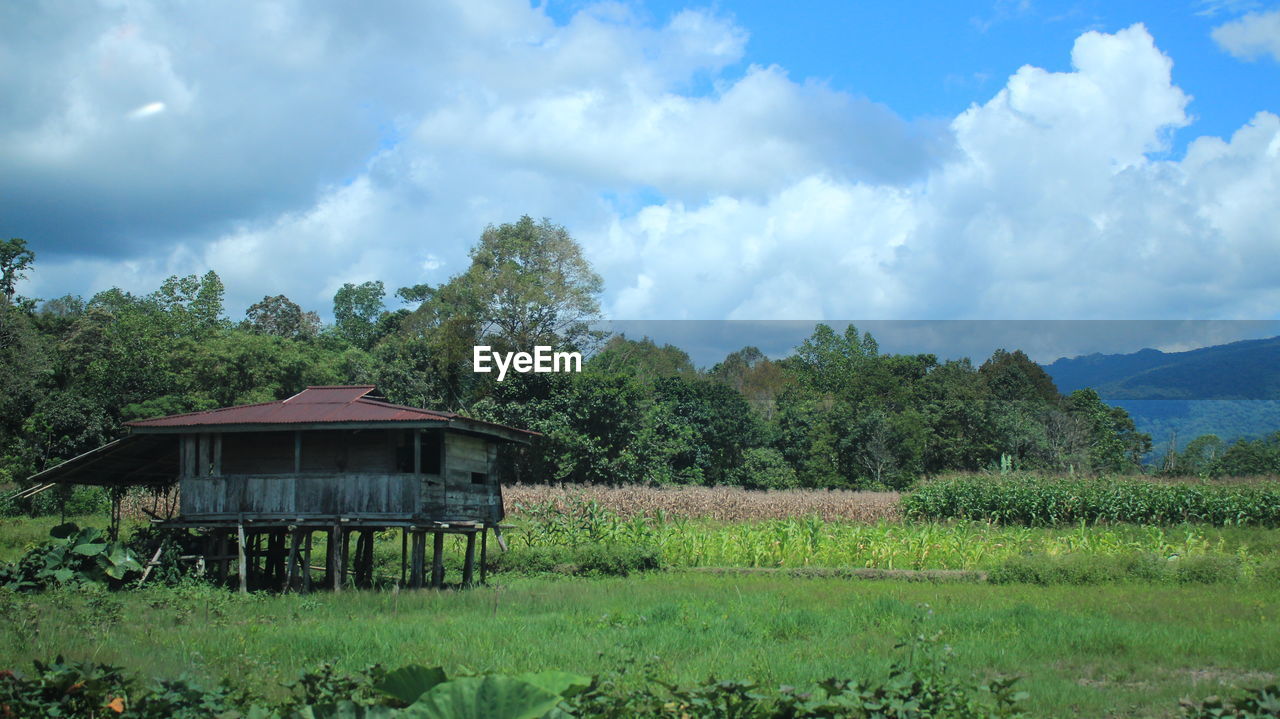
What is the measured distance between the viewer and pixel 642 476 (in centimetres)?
4406

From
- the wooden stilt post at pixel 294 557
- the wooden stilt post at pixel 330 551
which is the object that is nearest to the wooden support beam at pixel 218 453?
the wooden stilt post at pixel 294 557

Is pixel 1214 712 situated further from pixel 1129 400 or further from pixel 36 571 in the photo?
pixel 1129 400

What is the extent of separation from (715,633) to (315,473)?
36.1 feet

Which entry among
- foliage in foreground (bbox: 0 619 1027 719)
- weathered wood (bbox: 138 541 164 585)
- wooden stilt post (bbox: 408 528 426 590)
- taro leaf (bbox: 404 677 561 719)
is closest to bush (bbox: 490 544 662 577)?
wooden stilt post (bbox: 408 528 426 590)

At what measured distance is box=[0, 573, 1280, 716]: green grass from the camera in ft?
33.2

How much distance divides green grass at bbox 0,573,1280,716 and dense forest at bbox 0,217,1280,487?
81.5 feet

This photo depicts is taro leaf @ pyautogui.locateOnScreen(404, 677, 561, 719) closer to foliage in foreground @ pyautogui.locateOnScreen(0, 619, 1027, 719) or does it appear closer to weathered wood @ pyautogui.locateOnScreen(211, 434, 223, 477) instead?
foliage in foreground @ pyautogui.locateOnScreen(0, 619, 1027, 719)

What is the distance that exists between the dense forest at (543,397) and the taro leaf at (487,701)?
119 ft

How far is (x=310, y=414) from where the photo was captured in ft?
65.2

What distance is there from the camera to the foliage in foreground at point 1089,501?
28.4 m

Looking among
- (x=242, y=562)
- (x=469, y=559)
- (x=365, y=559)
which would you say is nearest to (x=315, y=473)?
(x=242, y=562)

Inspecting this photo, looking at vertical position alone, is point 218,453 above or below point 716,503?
above

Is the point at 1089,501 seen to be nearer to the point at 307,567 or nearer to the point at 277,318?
the point at 307,567

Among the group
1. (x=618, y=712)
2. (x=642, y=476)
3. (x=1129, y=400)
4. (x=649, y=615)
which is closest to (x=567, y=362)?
(x=642, y=476)
